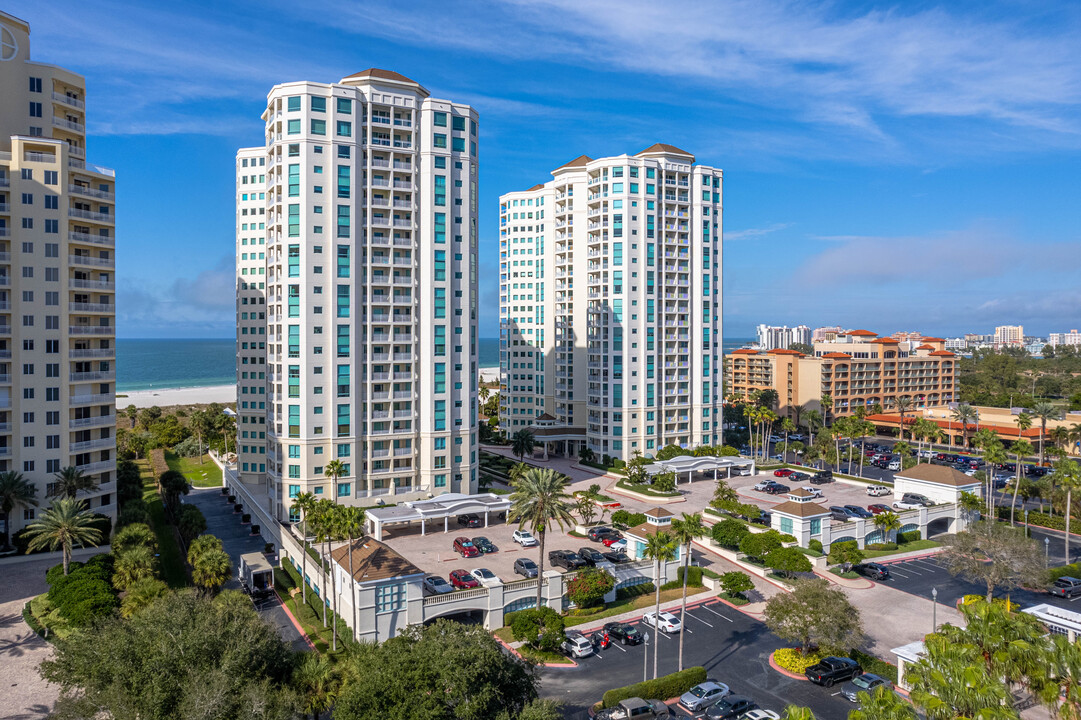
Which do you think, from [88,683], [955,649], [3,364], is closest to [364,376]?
[3,364]

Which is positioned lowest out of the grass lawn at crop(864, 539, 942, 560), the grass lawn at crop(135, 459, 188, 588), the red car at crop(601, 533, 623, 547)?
the grass lawn at crop(864, 539, 942, 560)

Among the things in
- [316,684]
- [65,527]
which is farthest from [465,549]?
[65,527]

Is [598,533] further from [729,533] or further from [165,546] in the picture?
[165,546]

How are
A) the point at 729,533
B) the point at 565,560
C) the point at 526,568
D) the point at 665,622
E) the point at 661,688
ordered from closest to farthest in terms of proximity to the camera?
1. the point at 661,688
2. the point at 665,622
3. the point at 526,568
4. the point at 565,560
5. the point at 729,533

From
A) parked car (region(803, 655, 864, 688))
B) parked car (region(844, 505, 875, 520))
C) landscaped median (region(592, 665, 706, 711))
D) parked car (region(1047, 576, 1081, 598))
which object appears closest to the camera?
landscaped median (region(592, 665, 706, 711))

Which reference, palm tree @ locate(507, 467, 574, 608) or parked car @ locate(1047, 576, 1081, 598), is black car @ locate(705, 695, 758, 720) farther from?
parked car @ locate(1047, 576, 1081, 598)

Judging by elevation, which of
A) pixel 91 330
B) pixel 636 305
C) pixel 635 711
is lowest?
pixel 635 711

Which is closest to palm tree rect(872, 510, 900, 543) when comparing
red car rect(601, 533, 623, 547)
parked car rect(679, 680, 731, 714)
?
red car rect(601, 533, 623, 547)
